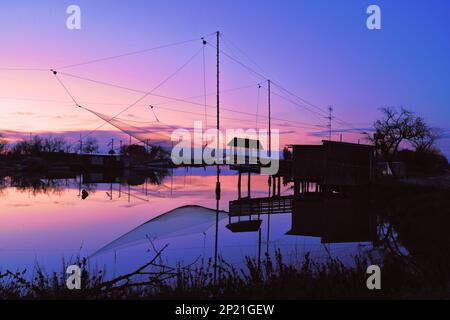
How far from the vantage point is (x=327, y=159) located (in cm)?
3481

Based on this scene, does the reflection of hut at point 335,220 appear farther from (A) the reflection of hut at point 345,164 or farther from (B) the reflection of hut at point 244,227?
(A) the reflection of hut at point 345,164

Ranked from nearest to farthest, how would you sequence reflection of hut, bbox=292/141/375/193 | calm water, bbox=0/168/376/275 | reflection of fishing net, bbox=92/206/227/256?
calm water, bbox=0/168/376/275 < reflection of fishing net, bbox=92/206/227/256 < reflection of hut, bbox=292/141/375/193

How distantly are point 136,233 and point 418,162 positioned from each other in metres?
65.4

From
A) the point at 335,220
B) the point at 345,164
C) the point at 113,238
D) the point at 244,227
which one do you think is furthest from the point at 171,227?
the point at 345,164

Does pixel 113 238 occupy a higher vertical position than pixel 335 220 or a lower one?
lower

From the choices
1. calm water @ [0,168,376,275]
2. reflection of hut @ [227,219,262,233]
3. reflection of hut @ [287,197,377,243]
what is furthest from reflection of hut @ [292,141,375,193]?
reflection of hut @ [227,219,262,233]

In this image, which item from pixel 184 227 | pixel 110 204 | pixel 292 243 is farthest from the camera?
pixel 110 204

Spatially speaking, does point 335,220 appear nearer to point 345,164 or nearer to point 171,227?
point 171,227

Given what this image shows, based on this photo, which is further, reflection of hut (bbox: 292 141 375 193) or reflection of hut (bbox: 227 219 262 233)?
reflection of hut (bbox: 292 141 375 193)

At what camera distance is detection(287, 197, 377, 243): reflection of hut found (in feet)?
64.3

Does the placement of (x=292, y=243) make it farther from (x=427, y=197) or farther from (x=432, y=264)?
(x=427, y=197)

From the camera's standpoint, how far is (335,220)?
24594 millimetres

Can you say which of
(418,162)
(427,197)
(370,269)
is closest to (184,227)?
(370,269)

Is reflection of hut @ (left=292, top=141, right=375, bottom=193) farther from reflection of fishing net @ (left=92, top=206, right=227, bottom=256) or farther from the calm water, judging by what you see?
reflection of fishing net @ (left=92, top=206, right=227, bottom=256)
